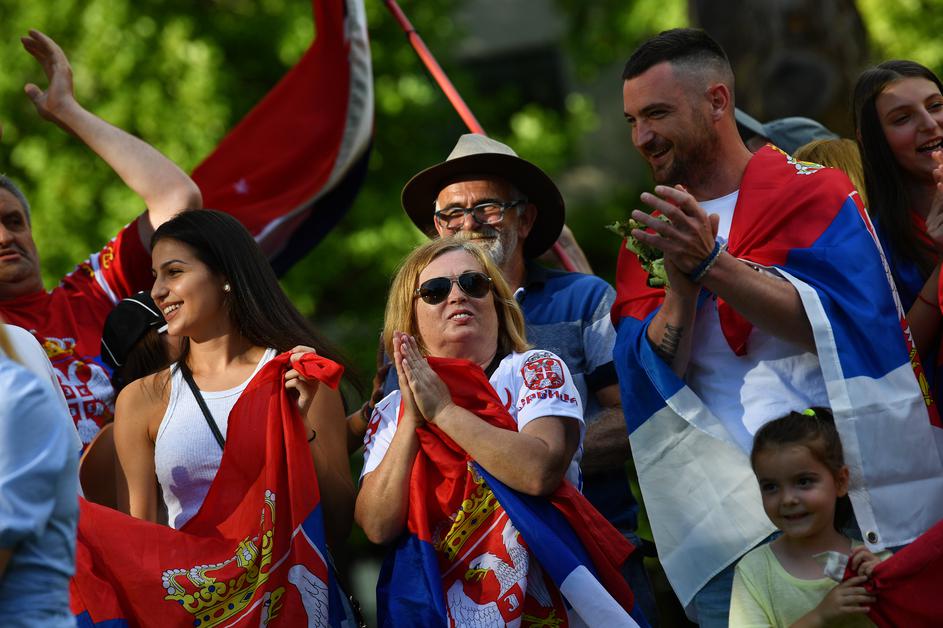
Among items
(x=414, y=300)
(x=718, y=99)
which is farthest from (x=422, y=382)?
(x=718, y=99)

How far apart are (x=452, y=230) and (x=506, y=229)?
7.5 inches

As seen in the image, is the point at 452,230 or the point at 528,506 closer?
the point at 528,506

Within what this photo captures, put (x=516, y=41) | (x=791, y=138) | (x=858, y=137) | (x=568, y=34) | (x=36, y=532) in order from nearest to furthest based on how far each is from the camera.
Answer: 1. (x=36, y=532)
2. (x=858, y=137)
3. (x=791, y=138)
4. (x=568, y=34)
5. (x=516, y=41)

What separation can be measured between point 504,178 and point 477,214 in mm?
208

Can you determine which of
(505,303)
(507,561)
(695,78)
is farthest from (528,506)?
(695,78)

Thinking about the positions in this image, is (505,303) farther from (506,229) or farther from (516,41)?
(516,41)

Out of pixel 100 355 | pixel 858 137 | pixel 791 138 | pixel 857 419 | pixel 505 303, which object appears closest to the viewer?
pixel 857 419

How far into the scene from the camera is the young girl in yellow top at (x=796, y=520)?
3.76 meters

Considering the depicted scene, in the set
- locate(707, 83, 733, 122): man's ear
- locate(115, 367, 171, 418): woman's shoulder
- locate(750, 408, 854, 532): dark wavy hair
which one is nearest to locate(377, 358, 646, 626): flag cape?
locate(750, 408, 854, 532): dark wavy hair

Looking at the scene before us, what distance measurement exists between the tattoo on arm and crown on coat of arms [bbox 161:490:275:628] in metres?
1.19

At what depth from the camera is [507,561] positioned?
388 cm

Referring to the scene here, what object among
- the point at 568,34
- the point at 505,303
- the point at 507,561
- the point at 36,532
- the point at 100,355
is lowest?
the point at 507,561

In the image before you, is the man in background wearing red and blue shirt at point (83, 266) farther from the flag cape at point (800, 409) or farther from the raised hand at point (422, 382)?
the flag cape at point (800, 409)

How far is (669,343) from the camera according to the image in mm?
4039
